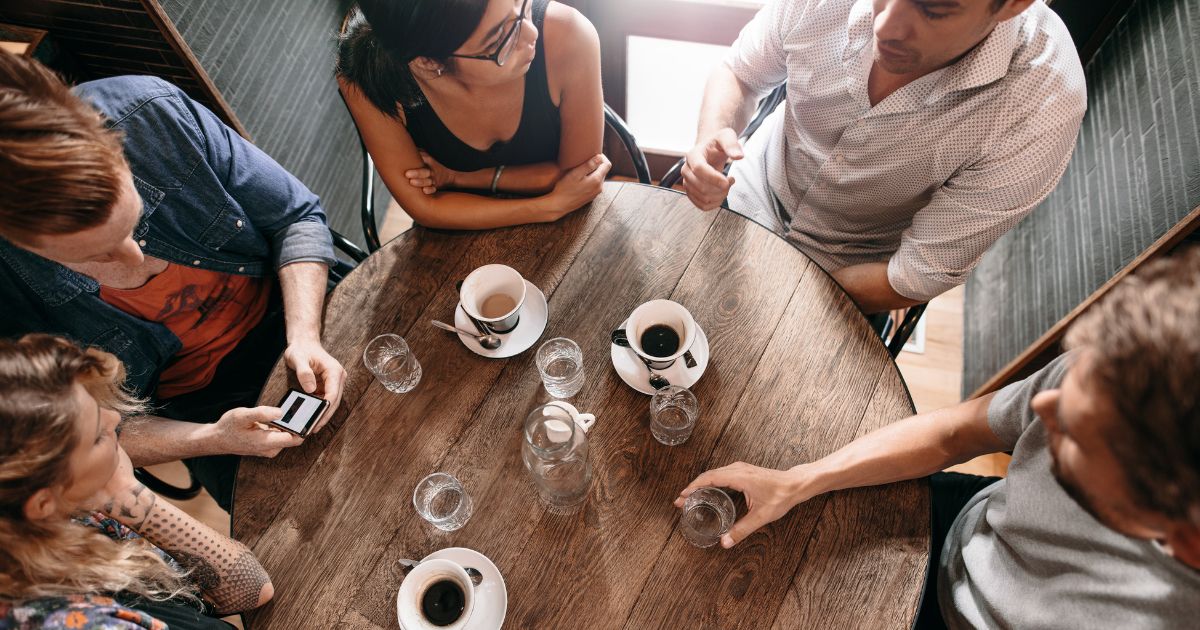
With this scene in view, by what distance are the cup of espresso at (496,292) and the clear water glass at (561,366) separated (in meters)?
0.11

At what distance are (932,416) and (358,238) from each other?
8.53 feet

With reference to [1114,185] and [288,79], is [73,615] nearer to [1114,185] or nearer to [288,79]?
[288,79]

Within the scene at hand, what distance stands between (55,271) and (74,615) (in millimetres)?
815

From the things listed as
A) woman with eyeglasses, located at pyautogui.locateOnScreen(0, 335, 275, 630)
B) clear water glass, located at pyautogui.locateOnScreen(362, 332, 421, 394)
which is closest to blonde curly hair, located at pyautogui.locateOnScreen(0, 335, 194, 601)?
woman with eyeglasses, located at pyautogui.locateOnScreen(0, 335, 275, 630)

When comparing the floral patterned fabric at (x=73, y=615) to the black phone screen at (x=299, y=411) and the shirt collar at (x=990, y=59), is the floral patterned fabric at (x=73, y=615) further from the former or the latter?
the shirt collar at (x=990, y=59)

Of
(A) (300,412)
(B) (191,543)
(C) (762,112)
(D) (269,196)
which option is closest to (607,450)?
(A) (300,412)

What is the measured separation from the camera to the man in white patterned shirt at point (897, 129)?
1.38 m

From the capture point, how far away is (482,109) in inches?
69.4

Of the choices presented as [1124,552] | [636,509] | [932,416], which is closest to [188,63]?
[636,509]

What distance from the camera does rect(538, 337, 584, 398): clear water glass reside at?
4.60 feet

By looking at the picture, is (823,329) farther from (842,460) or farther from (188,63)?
(188,63)

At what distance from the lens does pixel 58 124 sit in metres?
1.16

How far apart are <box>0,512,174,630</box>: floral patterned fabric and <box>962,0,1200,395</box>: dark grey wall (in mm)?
2462

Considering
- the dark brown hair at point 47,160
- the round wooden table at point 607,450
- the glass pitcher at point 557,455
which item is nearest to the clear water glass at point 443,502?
the round wooden table at point 607,450
